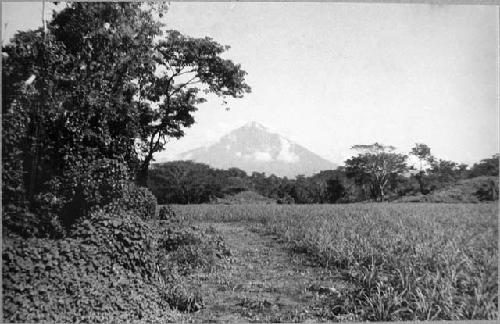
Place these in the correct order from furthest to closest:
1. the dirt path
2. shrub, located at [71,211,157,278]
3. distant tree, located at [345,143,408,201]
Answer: distant tree, located at [345,143,408,201], shrub, located at [71,211,157,278], the dirt path

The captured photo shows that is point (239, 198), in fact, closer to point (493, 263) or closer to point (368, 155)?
point (368, 155)

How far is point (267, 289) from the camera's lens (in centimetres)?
646

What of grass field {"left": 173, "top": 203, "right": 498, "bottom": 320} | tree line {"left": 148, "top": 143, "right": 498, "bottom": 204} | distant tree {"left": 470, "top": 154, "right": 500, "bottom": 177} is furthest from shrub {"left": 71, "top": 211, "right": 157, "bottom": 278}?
tree line {"left": 148, "top": 143, "right": 498, "bottom": 204}

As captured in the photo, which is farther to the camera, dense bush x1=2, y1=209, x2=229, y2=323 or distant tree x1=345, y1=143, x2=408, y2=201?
distant tree x1=345, y1=143, x2=408, y2=201

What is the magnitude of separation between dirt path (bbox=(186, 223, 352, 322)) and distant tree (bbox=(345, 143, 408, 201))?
76.5 ft

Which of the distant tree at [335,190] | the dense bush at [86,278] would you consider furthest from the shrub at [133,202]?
the distant tree at [335,190]

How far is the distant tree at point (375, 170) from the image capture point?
30.9m

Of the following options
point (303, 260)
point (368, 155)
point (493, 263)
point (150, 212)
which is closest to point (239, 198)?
point (368, 155)

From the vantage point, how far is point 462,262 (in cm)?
576

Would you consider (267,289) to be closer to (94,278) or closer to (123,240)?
(123,240)

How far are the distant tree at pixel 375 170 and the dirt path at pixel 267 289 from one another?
23.3m

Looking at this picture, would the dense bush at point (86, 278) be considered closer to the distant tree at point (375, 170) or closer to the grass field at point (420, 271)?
the grass field at point (420, 271)

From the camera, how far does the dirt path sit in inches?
211

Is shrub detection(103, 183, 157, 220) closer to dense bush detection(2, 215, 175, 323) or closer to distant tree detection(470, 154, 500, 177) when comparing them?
dense bush detection(2, 215, 175, 323)
